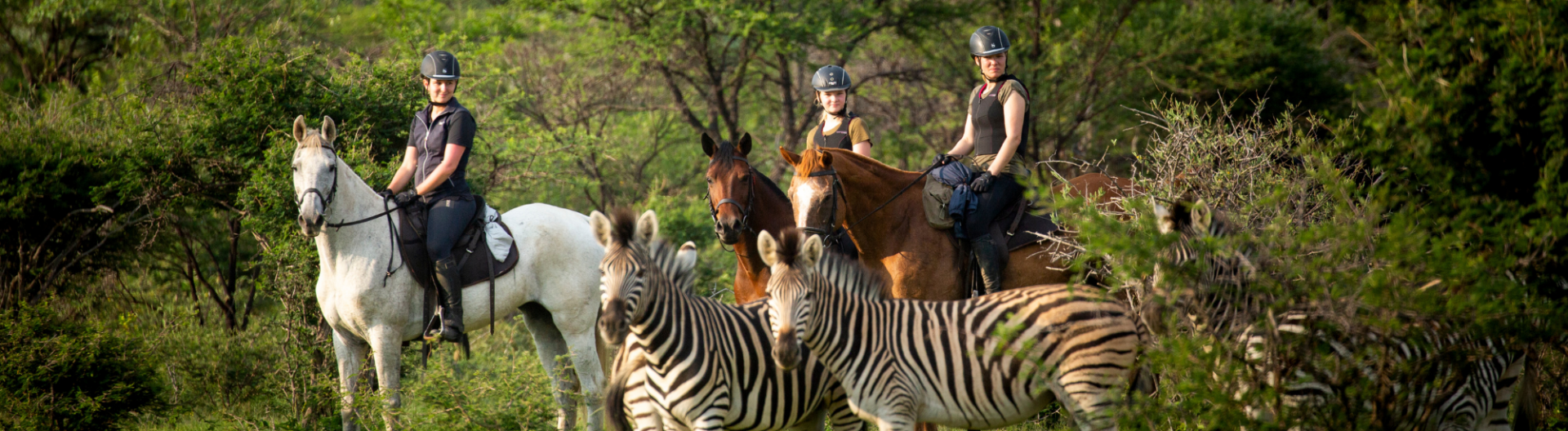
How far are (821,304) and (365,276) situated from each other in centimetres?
362

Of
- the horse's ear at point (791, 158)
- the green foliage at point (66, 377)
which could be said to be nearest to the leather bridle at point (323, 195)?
the green foliage at point (66, 377)

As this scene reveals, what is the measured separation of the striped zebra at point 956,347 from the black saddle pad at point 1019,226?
188cm

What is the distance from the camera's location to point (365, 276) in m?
7.32

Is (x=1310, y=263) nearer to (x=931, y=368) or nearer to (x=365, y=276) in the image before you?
(x=931, y=368)

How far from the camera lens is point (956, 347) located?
520cm

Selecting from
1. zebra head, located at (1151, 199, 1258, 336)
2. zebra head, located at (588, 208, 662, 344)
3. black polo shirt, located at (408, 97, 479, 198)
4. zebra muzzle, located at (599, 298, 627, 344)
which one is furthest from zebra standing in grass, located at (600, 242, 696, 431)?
black polo shirt, located at (408, 97, 479, 198)

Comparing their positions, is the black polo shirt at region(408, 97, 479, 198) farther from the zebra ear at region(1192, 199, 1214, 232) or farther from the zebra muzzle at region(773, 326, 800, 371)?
the zebra ear at region(1192, 199, 1214, 232)

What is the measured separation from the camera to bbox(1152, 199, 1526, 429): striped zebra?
4465 mm

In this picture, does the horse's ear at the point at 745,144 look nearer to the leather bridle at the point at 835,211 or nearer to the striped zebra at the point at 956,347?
the leather bridle at the point at 835,211

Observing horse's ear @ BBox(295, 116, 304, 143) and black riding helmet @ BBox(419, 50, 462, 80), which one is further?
black riding helmet @ BBox(419, 50, 462, 80)

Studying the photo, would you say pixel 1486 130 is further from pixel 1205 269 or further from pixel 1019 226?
Result: pixel 1019 226

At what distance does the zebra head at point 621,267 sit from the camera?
4.88m

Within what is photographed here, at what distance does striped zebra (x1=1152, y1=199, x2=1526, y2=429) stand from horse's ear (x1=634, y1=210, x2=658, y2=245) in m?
2.26

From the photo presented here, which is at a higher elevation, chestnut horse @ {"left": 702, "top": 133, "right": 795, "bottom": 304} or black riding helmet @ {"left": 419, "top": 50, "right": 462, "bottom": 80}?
black riding helmet @ {"left": 419, "top": 50, "right": 462, "bottom": 80}
